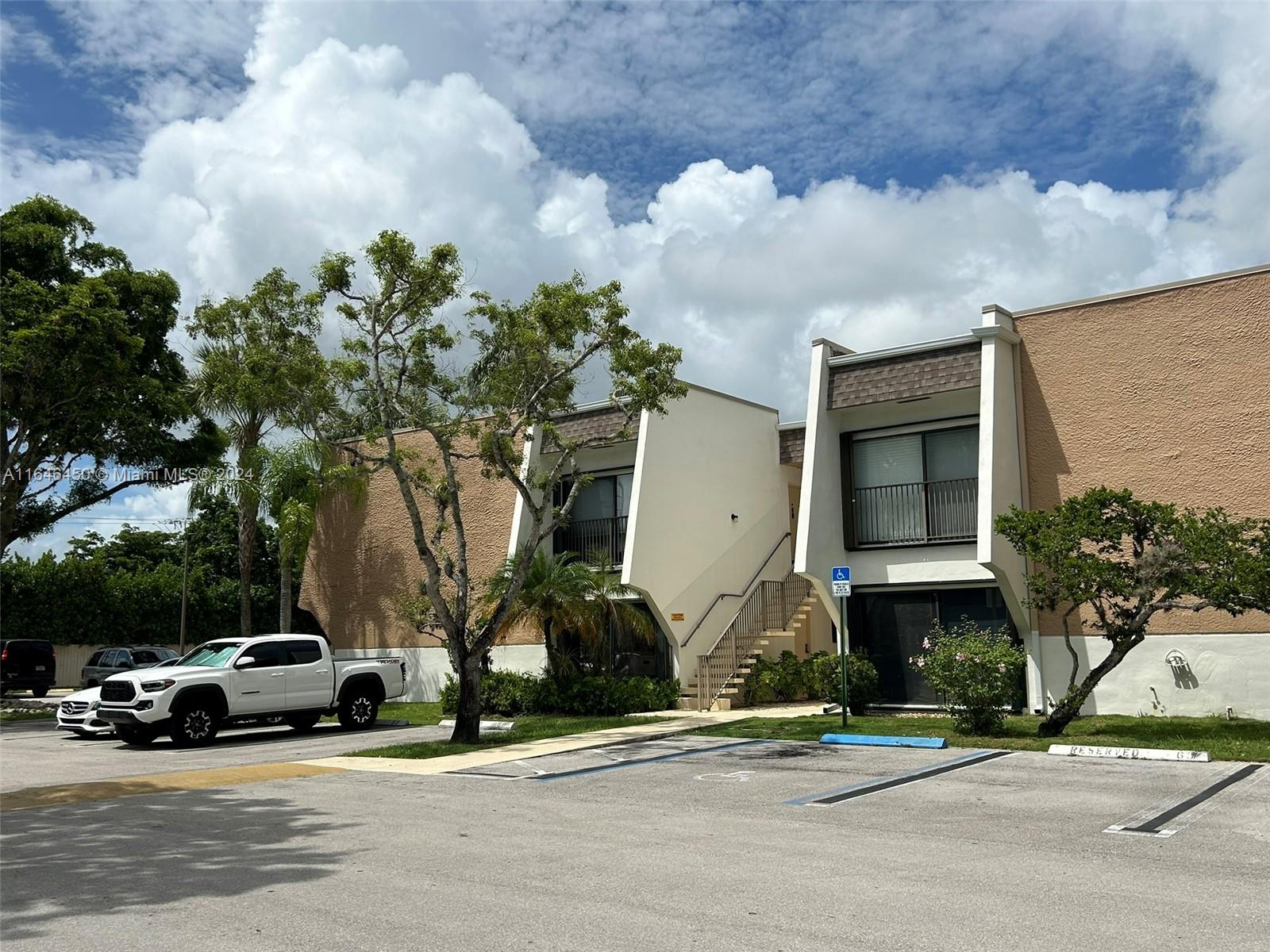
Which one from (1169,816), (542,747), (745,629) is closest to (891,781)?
(1169,816)

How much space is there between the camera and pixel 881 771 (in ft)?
45.8

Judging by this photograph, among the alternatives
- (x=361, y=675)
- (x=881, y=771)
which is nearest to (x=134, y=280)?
(x=361, y=675)

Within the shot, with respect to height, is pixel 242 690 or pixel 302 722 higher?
pixel 242 690

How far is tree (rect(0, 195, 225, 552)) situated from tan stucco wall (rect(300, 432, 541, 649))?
4.22 metres

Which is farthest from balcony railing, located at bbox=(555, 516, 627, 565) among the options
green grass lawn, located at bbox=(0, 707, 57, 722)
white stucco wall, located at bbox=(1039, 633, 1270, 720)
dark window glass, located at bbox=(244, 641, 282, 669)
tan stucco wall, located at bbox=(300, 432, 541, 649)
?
green grass lawn, located at bbox=(0, 707, 57, 722)

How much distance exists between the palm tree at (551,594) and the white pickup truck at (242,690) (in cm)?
287

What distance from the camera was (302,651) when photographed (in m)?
21.6

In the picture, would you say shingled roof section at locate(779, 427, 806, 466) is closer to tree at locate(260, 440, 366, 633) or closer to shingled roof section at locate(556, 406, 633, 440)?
shingled roof section at locate(556, 406, 633, 440)

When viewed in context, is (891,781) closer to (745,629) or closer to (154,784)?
(154,784)

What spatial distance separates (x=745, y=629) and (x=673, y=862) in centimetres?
1610

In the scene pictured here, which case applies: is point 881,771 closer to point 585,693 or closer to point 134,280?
point 585,693

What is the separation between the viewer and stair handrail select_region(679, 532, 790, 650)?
2443 cm

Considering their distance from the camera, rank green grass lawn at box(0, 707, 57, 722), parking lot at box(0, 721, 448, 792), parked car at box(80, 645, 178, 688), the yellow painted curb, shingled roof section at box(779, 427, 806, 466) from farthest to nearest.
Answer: parked car at box(80, 645, 178, 688) < green grass lawn at box(0, 707, 57, 722) < shingled roof section at box(779, 427, 806, 466) < parking lot at box(0, 721, 448, 792) < the yellow painted curb

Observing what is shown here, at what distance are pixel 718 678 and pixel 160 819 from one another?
45.6ft
